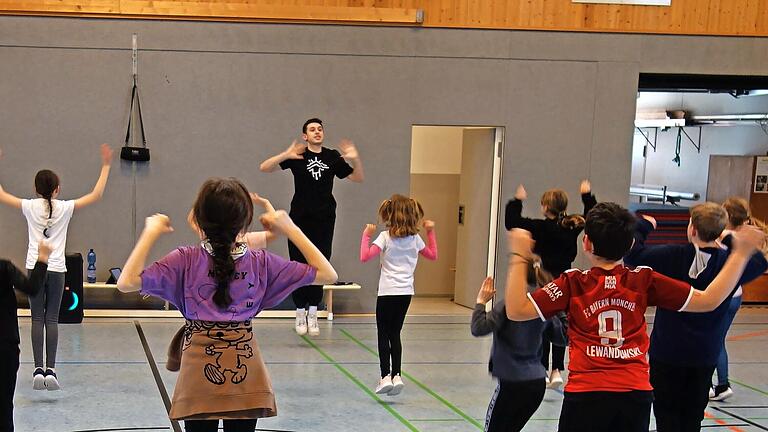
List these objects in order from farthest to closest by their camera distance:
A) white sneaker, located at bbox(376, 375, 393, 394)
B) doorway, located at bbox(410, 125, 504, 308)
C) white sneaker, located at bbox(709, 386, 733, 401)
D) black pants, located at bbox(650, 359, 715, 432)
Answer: doorway, located at bbox(410, 125, 504, 308) < white sneaker, located at bbox(709, 386, 733, 401) < white sneaker, located at bbox(376, 375, 393, 394) < black pants, located at bbox(650, 359, 715, 432)

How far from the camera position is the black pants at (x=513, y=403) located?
363cm

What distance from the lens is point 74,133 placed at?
8656 mm

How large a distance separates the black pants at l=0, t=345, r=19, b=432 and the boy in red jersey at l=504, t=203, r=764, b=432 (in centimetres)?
213

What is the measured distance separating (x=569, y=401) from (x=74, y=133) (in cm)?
711

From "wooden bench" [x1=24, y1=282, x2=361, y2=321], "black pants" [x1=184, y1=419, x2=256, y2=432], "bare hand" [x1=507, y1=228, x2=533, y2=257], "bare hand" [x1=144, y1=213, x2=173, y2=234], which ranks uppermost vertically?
"bare hand" [x1=144, y1=213, x2=173, y2=234]

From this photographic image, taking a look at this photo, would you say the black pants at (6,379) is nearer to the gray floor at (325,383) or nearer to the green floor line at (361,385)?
the gray floor at (325,383)

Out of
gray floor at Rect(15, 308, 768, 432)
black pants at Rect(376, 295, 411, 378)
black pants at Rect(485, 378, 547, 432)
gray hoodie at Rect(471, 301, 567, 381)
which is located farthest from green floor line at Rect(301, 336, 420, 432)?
gray hoodie at Rect(471, 301, 567, 381)

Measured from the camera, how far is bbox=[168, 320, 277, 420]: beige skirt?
267 centimetres

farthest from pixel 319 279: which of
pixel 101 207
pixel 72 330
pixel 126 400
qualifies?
pixel 101 207

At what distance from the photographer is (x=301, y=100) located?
9.00 metres

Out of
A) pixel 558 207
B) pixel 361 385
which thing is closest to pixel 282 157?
pixel 361 385

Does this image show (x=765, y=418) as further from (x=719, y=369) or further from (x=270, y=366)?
(x=270, y=366)

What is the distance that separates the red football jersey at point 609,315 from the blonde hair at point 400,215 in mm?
2566

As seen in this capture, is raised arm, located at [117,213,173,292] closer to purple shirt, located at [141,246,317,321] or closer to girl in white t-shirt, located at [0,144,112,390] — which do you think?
purple shirt, located at [141,246,317,321]
